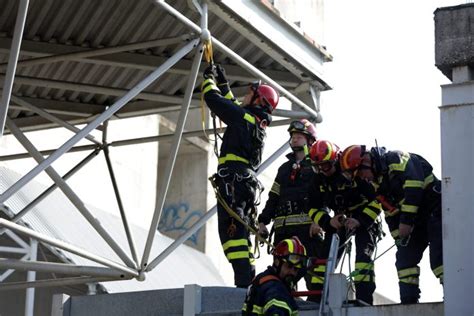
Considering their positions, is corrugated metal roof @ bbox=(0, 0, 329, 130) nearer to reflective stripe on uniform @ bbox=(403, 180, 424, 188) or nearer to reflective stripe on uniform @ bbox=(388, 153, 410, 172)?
reflective stripe on uniform @ bbox=(388, 153, 410, 172)

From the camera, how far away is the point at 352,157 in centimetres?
1380

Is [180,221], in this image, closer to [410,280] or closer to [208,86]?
[208,86]

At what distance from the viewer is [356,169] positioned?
45.5 feet

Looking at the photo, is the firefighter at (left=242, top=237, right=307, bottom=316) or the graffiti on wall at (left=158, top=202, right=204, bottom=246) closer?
the firefighter at (left=242, top=237, right=307, bottom=316)

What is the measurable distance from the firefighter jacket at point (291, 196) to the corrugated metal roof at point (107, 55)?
6.87ft

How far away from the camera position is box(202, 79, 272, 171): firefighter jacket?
14586 millimetres

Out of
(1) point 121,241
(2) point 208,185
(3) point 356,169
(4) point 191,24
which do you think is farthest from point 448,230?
(2) point 208,185

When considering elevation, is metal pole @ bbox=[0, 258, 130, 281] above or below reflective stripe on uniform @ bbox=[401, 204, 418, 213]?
below

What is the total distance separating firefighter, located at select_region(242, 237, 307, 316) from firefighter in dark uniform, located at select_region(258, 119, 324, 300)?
306 cm

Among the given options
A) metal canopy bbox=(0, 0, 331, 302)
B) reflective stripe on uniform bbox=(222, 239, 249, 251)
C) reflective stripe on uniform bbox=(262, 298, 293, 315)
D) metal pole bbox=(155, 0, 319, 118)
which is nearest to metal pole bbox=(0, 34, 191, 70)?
metal canopy bbox=(0, 0, 331, 302)

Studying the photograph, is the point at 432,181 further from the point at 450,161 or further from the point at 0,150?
the point at 0,150

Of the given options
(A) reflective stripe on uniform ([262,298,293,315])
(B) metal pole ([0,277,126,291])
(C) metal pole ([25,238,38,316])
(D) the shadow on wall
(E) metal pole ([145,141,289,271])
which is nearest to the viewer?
(A) reflective stripe on uniform ([262,298,293,315])

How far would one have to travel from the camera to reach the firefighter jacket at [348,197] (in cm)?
1417

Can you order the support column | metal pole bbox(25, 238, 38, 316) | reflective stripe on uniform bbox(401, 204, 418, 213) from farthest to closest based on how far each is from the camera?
metal pole bbox(25, 238, 38, 316) → reflective stripe on uniform bbox(401, 204, 418, 213) → the support column
